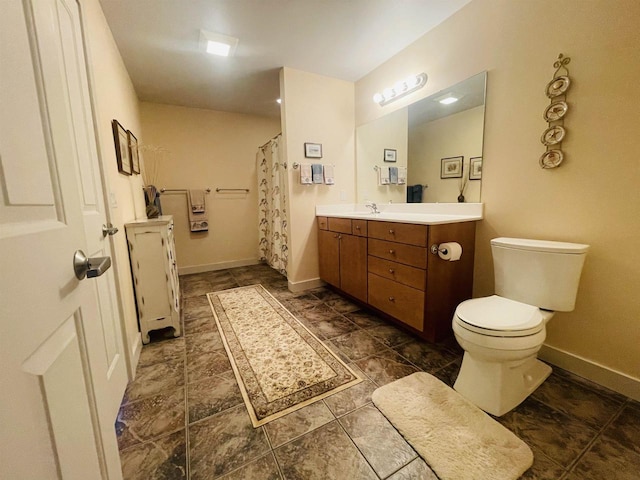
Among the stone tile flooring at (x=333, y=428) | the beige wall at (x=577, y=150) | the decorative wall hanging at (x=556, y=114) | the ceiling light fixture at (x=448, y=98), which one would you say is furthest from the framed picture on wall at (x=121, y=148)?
the decorative wall hanging at (x=556, y=114)

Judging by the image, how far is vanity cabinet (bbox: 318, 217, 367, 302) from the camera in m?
2.27

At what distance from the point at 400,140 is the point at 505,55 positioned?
0.97 meters

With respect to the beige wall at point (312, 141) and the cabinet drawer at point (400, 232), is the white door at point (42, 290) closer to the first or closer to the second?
the cabinet drawer at point (400, 232)

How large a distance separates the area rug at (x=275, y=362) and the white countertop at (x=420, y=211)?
1.05 metres

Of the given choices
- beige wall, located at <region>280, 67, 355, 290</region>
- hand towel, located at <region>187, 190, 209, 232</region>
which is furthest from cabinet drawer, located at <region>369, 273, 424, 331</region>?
hand towel, located at <region>187, 190, 209, 232</region>

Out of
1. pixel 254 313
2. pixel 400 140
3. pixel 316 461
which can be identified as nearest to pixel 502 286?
pixel 316 461

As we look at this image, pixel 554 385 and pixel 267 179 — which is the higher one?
pixel 267 179

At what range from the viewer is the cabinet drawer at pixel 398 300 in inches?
69.3

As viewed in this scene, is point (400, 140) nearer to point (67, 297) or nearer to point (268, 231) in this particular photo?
point (268, 231)

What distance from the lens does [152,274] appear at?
1918mm

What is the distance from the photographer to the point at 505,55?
166cm

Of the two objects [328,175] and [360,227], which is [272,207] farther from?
[360,227]

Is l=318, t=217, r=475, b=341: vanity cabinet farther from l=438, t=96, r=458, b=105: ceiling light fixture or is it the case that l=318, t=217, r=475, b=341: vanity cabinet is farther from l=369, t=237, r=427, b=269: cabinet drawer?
l=438, t=96, r=458, b=105: ceiling light fixture

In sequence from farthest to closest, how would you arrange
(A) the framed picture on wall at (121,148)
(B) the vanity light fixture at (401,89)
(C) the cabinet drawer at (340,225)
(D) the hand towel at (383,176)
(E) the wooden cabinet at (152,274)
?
1. (D) the hand towel at (383,176)
2. (C) the cabinet drawer at (340,225)
3. (B) the vanity light fixture at (401,89)
4. (E) the wooden cabinet at (152,274)
5. (A) the framed picture on wall at (121,148)
